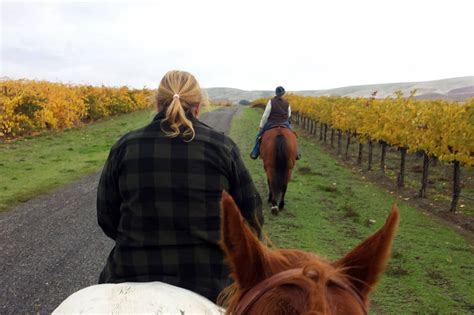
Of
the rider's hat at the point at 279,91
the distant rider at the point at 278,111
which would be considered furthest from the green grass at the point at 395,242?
the rider's hat at the point at 279,91

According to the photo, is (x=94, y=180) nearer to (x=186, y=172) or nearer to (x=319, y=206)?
(x=319, y=206)

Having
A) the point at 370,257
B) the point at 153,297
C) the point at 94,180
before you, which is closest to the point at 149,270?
the point at 153,297

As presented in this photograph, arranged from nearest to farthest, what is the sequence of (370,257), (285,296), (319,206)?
(285,296) < (370,257) < (319,206)

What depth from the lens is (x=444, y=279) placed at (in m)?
5.77

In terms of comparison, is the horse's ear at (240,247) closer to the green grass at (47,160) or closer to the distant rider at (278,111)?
the distant rider at (278,111)

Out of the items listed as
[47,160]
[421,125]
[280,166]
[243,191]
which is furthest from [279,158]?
[47,160]

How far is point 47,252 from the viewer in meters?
6.09

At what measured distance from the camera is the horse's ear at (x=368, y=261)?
1.17 meters

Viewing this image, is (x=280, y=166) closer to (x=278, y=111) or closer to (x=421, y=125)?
(x=278, y=111)

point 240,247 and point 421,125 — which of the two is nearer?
point 240,247

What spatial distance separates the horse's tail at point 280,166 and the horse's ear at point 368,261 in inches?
293

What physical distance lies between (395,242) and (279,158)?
8.81 ft

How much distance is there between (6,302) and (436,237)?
21.6 feet

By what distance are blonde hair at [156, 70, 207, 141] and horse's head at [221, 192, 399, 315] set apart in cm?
104
